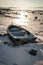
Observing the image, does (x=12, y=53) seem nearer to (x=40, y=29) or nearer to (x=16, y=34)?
(x=16, y=34)

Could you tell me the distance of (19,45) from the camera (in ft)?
43.7

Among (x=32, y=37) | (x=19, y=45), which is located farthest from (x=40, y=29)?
(x=19, y=45)

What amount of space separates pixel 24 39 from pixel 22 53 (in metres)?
2.15

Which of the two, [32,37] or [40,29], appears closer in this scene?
[32,37]

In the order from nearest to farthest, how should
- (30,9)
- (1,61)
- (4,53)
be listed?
(1,61)
(4,53)
(30,9)

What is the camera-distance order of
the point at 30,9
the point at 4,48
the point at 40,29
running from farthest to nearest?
the point at 30,9 < the point at 40,29 < the point at 4,48

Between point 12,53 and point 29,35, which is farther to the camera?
point 29,35

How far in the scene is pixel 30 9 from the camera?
30469 millimetres

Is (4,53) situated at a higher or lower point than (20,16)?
higher

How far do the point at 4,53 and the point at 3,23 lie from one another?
389 inches

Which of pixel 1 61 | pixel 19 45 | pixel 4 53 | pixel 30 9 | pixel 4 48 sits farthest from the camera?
pixel 30 9

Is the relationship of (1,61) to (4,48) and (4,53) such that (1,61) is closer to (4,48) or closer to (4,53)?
(4,53)

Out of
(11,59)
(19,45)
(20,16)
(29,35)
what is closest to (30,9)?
(20,16)

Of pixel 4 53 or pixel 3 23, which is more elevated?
pixel 4 53
